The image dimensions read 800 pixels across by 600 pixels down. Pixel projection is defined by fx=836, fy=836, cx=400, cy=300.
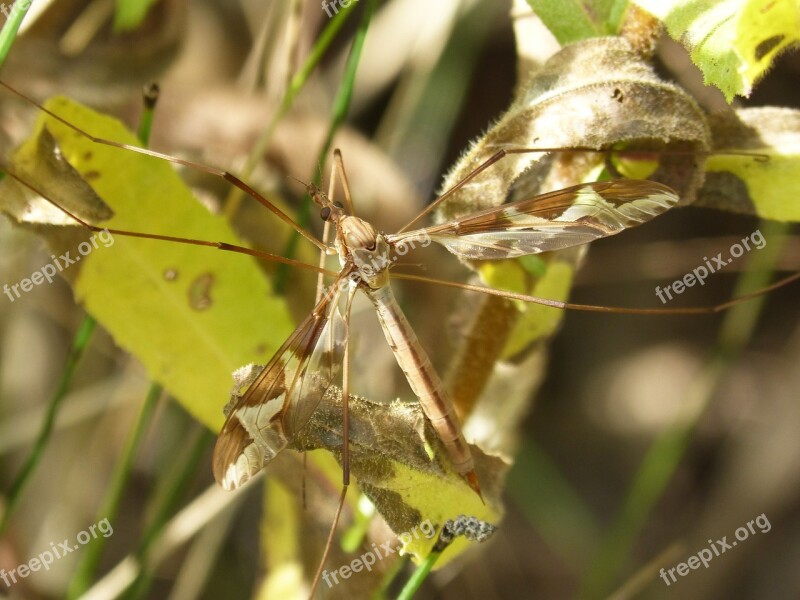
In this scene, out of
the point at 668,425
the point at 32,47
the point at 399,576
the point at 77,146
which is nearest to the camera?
the point at 77,146

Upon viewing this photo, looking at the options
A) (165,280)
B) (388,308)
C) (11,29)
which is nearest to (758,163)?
(388,308)

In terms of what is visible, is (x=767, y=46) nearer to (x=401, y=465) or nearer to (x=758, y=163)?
(x=758, y=163)

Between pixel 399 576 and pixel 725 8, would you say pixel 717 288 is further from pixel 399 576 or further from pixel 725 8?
pixel 725 8

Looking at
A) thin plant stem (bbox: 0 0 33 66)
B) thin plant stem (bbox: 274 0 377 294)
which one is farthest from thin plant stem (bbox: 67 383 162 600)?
thin plant stem (bbox: 0 0 33 66)

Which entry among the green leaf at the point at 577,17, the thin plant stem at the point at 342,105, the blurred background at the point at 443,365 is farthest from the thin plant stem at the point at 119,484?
the green leaf at the point at 577,17

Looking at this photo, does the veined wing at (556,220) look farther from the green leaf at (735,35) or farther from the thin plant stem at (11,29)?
the thin plant stem at (11,29)

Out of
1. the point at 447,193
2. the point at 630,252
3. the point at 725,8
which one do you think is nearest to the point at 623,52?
the point at 725,8
